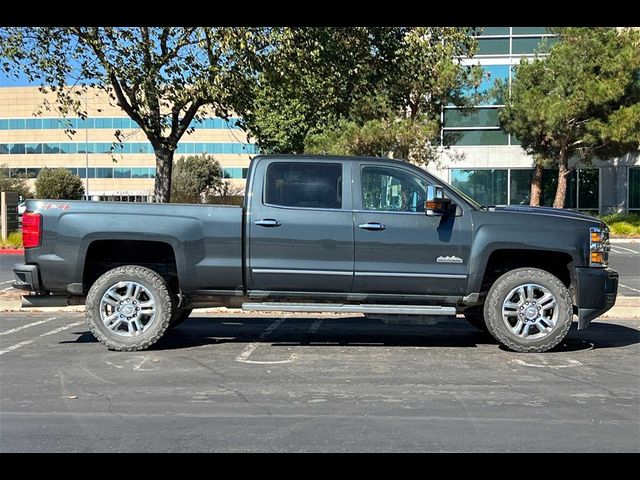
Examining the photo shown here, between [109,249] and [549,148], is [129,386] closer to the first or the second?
[109,249]

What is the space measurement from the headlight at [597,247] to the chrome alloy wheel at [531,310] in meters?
0.59

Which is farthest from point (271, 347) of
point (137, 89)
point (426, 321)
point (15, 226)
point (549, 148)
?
point (549, 148)

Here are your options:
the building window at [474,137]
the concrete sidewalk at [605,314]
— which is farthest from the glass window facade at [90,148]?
the concrete sidewalk at [605,314]

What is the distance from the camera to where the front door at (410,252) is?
673cm

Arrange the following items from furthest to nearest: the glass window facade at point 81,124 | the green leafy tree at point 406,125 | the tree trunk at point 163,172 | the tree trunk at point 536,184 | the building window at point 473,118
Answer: the glass window facade at point 81,124, the building window at point 473,118, the tree trunk at point 536,184, the green leafy tree at point 406,125, the tree trunk at point 163,172

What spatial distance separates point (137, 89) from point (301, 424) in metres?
6.80

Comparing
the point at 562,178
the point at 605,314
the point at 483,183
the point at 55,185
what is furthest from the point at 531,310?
the point at 55,185

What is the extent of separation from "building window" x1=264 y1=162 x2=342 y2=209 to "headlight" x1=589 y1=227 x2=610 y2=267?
8.74 ft

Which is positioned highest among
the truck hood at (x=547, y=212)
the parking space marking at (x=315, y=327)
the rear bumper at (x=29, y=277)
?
the truck hood at (x=547, y=212)

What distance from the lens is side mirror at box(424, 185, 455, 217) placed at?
657 centimetres

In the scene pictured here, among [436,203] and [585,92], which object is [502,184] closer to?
[585,92]

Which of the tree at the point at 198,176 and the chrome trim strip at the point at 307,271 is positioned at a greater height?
the tree at the point at 198,176

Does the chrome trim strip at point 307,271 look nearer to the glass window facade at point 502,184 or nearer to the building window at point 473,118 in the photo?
the building window at point 473,118

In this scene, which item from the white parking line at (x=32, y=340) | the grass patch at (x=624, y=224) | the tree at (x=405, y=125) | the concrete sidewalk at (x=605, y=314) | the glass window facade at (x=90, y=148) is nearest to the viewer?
the white parking line at (x=32, y=340)
